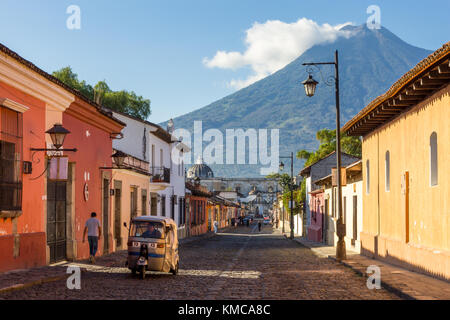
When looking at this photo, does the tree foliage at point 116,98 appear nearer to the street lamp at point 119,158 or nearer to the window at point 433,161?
the street lamp at point 119,158

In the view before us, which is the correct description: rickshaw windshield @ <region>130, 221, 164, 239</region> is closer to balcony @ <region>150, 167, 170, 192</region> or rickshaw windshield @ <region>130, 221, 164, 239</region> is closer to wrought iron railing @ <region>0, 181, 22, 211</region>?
wrought iron railing @ <region>0, 181, 22, 211</region>

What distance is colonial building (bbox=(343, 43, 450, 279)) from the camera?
1431 cm

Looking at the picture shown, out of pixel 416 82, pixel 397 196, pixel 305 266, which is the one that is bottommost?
pixel 305 266

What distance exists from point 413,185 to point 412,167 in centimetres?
49

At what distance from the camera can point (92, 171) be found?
22.8 meters

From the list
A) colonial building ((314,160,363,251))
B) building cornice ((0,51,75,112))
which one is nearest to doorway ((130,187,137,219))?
colonial building ((314,160,363,251))

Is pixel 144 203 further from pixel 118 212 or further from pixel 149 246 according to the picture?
pixel 149 246

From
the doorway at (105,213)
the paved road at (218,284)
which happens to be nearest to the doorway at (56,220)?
the paved road at (218,284)

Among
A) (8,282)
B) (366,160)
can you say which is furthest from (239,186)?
(8,282)

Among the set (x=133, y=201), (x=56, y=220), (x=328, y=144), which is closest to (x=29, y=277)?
(x=56, y=220)

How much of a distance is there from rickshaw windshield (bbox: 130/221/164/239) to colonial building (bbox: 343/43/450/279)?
6.52 meters

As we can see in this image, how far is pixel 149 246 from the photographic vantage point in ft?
50.2

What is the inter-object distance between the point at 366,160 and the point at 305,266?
6993mm
